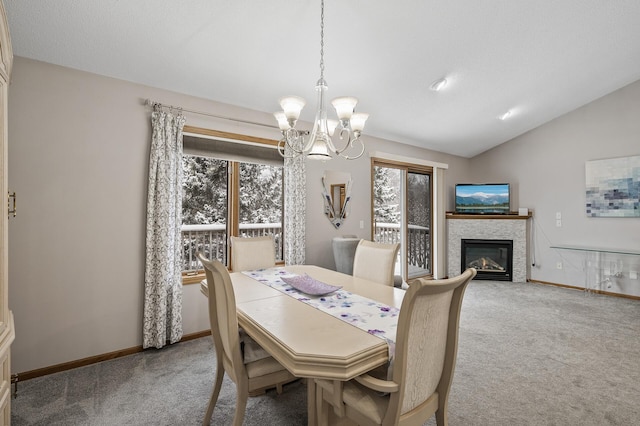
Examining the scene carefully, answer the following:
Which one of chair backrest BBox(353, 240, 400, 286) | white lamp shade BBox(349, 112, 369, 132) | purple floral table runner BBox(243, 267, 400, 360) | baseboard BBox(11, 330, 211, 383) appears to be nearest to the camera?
purple floral table runner BBox(243, 267, 400, 360)

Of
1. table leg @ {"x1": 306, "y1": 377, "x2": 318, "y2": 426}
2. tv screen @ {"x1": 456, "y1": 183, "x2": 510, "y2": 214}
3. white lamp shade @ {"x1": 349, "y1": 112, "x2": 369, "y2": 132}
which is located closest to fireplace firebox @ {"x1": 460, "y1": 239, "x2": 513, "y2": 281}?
tv screen @ {"x1": 456, "y1": 183, "x2": 510, "y2": 214}

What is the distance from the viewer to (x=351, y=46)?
2787 millimetres

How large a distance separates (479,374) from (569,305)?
9.08 ft

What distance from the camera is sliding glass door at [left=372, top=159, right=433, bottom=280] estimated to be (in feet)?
17.1

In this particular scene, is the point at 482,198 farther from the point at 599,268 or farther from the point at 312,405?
the point at 312,405

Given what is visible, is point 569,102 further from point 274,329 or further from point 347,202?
point 274,329

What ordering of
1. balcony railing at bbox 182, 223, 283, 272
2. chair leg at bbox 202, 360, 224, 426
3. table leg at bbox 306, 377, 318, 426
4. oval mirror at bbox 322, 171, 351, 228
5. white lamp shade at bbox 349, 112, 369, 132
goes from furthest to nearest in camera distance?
oval mirror at bbox 322, 171, 351, 228
balcony railing at bbox 182, 223, 283, 272
white lamp shade at bbox 349, 112, 369, 132
chair leg at bbox 202, 360, 224, 426
table leg at bbox 306, 377, 318, 426

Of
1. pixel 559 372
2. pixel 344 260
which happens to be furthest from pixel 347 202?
pixel 559 372

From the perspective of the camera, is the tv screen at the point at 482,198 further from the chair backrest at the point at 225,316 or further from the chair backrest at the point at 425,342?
the chair backrest at the point at 225,316

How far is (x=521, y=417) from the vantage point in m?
1.99

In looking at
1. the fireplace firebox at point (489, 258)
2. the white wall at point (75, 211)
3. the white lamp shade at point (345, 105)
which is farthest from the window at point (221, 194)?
the fireplace firebox at point (489, 258)

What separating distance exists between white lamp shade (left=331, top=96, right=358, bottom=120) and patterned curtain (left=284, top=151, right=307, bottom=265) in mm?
1716

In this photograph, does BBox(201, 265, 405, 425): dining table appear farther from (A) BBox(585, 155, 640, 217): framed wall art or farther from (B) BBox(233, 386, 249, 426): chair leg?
(A) BBox(585, 155, 640, 217): framed wall art

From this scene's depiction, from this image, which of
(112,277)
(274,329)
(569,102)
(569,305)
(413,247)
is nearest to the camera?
(274,329)
